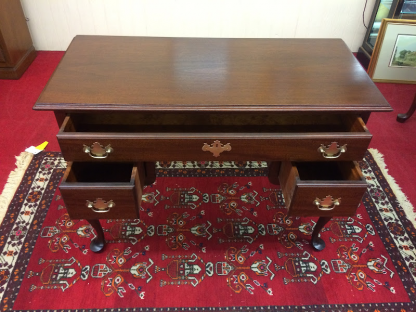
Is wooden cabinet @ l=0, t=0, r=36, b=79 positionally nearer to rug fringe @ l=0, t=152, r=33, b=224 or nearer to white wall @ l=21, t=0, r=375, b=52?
white wall @ l=21, t=0, r=375, b=52

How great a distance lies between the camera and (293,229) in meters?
1.30

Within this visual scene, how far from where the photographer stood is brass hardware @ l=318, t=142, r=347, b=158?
3.18ft

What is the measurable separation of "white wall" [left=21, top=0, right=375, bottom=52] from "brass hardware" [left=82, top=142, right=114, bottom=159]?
5.03 feet

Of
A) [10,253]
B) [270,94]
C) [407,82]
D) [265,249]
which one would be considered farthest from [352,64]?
[10,253]

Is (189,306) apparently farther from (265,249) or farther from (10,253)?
(10,253)

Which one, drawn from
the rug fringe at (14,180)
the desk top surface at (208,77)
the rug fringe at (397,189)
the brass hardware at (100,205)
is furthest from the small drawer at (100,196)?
the rug fringe at (397,189)

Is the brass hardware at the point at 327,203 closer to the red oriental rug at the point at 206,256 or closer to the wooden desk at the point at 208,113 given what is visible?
the wooden desk at the point at 208,113

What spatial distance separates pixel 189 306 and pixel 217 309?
0.29 feet

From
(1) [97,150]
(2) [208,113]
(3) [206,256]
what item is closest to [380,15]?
(2) [208,113]

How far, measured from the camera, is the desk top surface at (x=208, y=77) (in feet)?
3.15

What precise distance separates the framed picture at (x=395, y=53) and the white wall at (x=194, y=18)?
33cm

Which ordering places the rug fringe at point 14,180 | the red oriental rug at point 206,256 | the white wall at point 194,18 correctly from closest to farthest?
the red oriental rug at point 206,256 < the rug fringe at point 14,180 < the white wall at point 194,18

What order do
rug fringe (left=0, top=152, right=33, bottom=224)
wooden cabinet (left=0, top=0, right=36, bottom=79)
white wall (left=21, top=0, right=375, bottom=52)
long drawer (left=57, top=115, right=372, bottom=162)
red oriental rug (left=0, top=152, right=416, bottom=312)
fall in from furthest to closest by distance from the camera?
white wall (left=21, top=0, right=375, bottom=52) → wooden cabinet (left=0, top=0, right=36, bottom=79) → rug fringe (left=0, top=152, right=33, bottom=224) → red oriental rug (left=0, top=152, right=416, bottom=312) → long drawer (left=57, top=115, right=372, bottom=162)

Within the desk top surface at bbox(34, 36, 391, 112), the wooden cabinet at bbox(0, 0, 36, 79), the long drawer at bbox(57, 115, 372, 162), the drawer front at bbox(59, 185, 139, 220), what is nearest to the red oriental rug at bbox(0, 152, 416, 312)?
the drawer front at bbox(59, 185, 139, 220)
